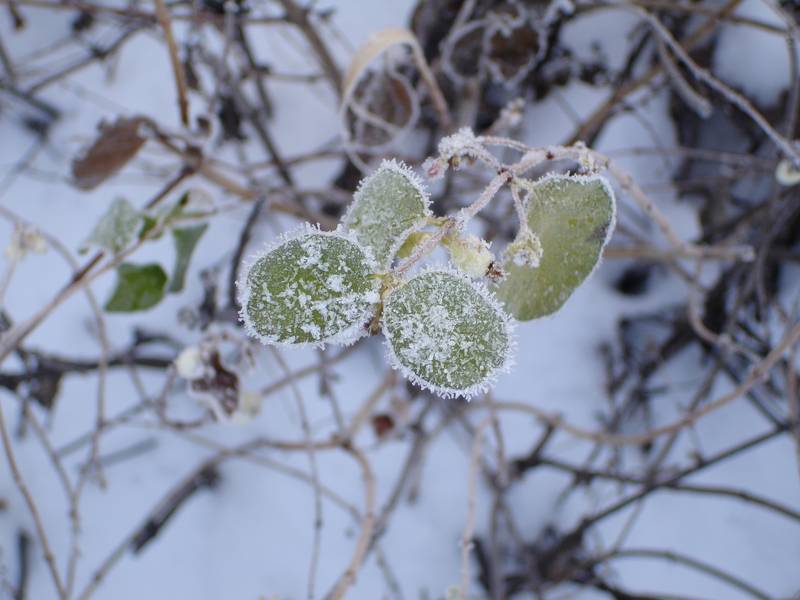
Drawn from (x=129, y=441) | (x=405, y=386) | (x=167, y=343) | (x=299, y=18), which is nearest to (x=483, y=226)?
(x=405, y=386)

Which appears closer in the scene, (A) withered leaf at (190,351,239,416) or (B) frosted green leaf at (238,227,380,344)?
(B) frosted green leaf at (238,227,380,344)

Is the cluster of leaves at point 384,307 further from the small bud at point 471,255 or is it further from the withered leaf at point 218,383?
the withered leaf at point 218,383

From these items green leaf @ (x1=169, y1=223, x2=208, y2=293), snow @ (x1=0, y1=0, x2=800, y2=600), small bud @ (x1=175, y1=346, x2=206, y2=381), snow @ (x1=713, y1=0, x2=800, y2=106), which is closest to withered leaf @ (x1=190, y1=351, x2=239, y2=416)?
small bud @ (x1=175, y1=346, x2=206, y2=381)

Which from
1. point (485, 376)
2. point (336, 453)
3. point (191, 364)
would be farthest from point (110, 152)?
point (485, 376)

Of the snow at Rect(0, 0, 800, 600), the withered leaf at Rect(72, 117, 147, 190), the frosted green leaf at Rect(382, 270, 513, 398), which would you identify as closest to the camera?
the frosted green leaf at Rect(382, 270, 513, 398)

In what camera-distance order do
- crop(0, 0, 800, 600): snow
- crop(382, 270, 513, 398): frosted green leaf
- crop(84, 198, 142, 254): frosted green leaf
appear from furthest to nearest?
crop(0, 0, 800, 600): snow, crop(84, 198, 142, 254): frosted green leaf, crop(382, 270, 513, 398): frosted green leaf

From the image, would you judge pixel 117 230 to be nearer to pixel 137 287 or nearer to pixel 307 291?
pixel 137 287

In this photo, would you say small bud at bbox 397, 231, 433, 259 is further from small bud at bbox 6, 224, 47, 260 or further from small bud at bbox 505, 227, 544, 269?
small bud at bbox 6, 224, 47, 260
